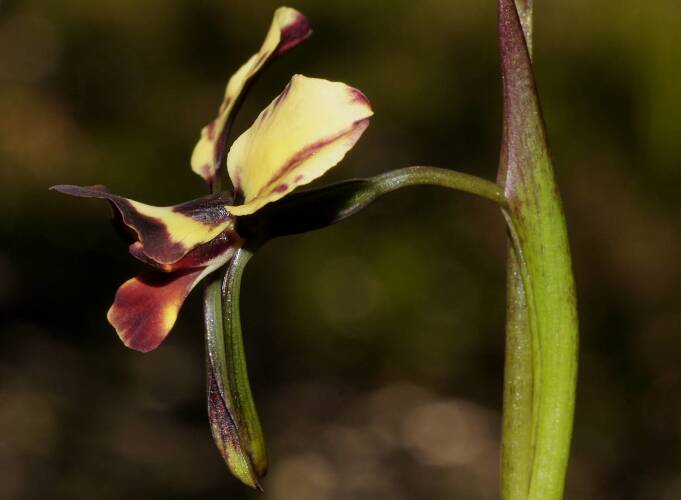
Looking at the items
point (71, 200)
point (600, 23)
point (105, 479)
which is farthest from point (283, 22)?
point (71, 200)

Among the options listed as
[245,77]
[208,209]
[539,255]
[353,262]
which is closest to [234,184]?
[208,209]

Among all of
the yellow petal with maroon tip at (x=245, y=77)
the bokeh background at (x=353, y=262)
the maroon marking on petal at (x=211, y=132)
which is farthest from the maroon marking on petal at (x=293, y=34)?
the bokeh background at (x=353, y=262)

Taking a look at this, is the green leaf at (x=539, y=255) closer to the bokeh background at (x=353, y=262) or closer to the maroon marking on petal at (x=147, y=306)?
the maroon marking on petal at (x=147, y=306)

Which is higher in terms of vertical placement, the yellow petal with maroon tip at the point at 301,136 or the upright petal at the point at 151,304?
the yellow petal with maroon tip at the point at 301,136

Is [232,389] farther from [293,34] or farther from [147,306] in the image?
[293,34]

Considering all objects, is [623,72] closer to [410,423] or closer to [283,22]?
[410,423]

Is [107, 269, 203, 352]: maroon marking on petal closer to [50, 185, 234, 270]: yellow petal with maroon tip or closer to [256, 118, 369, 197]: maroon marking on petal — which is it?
[50, 185, 234, 270]: yellow petal with maroon tip

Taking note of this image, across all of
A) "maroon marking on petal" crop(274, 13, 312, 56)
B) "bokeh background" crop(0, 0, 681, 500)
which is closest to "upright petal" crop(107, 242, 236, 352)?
"maroon marking on petal" crop(274, 13, 312, 56)
